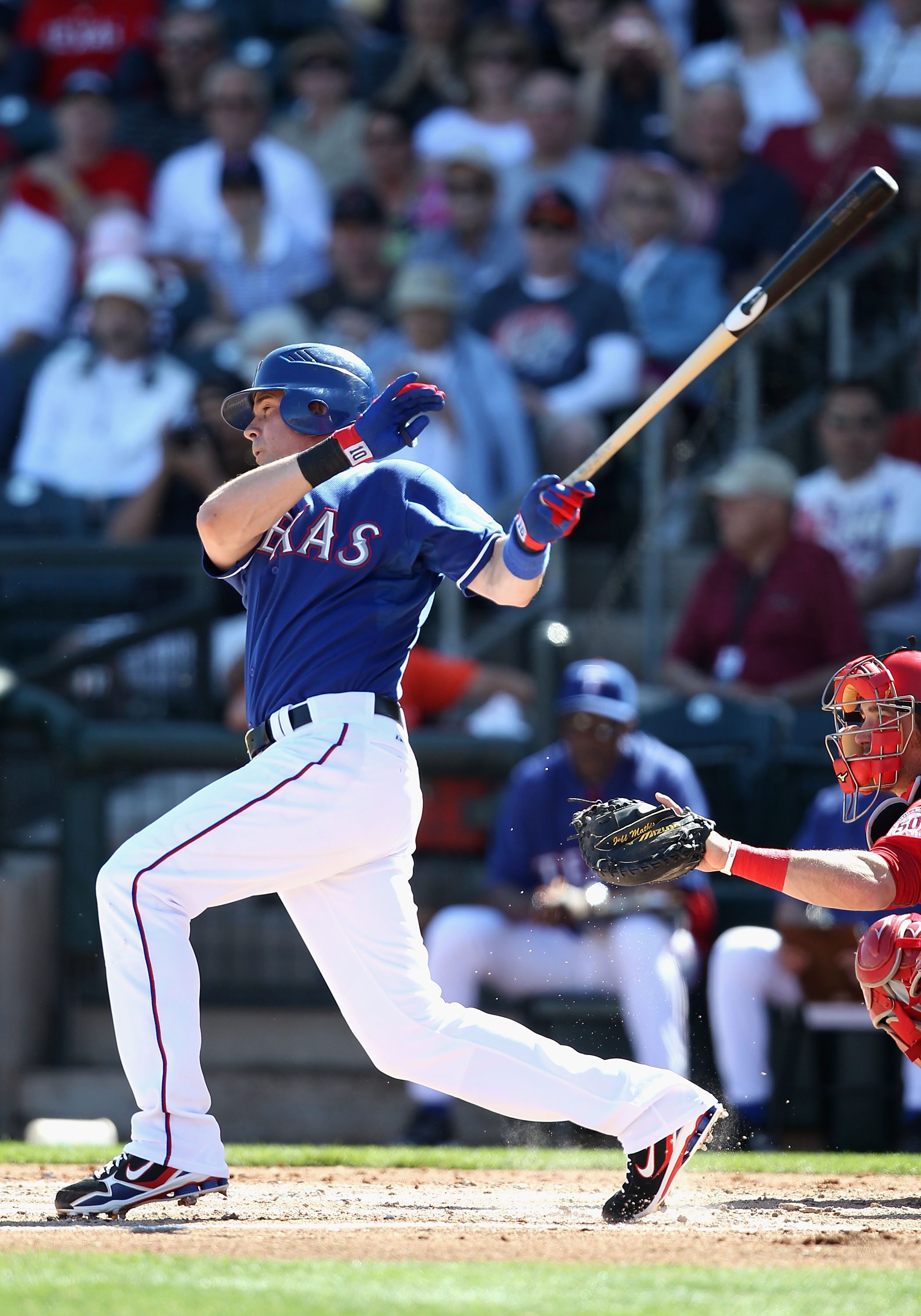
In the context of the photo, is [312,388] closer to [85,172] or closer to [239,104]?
[239,104]

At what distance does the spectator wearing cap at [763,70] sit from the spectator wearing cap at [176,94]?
9.86 ft

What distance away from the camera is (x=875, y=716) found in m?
3.95

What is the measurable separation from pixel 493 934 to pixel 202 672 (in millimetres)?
1808

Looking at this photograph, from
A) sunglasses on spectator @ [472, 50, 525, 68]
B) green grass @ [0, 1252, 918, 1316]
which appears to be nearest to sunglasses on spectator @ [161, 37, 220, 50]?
sunglasses on spectator @ [472, 50, 525, 68]

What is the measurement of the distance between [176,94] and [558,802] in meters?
6.24

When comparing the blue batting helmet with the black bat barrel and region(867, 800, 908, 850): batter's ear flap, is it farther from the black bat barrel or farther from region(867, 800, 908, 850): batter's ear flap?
region(867, 800, 908, 850): batter's ear flap

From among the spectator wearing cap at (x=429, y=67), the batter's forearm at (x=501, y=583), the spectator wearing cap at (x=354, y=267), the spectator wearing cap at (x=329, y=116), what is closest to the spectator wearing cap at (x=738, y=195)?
the spectator wearing cap at (x=354, y=267)

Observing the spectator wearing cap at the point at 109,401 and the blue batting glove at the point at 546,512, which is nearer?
the blue batting glove at the point at 546,512

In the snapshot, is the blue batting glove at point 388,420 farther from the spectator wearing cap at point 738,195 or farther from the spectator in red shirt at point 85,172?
the spectator in red shirt at point 85,172

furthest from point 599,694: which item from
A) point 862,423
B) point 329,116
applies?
point 329,116

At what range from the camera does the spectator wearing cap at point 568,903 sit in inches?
241

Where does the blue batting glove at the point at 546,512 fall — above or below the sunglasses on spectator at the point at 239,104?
below

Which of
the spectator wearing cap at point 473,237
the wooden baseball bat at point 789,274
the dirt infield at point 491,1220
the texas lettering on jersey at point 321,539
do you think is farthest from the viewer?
the spectator wearing cap at point 473,237

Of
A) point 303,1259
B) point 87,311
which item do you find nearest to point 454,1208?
point 303,1259
